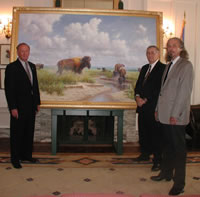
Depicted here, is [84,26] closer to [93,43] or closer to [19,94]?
[93,43]

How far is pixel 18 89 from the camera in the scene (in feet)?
12.7

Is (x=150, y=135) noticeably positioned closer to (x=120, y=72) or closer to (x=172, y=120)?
(x=172, y=120)

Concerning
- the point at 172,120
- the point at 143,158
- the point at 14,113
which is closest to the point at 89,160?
the point at 143,158

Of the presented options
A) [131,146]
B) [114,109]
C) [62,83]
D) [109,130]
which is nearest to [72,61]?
[62,83]

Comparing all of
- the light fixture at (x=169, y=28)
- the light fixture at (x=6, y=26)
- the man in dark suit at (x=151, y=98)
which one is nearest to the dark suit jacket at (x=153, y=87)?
the man in dark suit at (x=151, y=98)

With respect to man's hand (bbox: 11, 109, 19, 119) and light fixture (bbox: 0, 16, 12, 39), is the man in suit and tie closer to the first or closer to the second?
man's hand (bbox: 11, 109, 19, 119)

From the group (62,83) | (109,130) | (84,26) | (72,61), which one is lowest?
(109,130)

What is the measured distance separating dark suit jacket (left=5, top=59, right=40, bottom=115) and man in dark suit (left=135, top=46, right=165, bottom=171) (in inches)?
65.9

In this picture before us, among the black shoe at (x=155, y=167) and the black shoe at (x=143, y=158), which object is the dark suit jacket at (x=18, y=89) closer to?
the black shoe at (x=143, y=158)

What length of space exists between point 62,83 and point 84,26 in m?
1.11

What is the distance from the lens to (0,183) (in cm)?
334

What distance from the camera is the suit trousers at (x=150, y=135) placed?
388 cm

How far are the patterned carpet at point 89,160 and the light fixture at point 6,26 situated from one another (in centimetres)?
254

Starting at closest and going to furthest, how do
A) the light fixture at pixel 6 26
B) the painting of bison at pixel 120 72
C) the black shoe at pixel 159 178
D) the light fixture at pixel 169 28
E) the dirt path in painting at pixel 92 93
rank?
1. the black shoe at pixel 159 178
2. the dirt path in painting at pixel 92 93
3. the painting of bison at pixel 120 72
4. the light fixture at pixel 6 26
5. the light fixture at pixel 169 28
